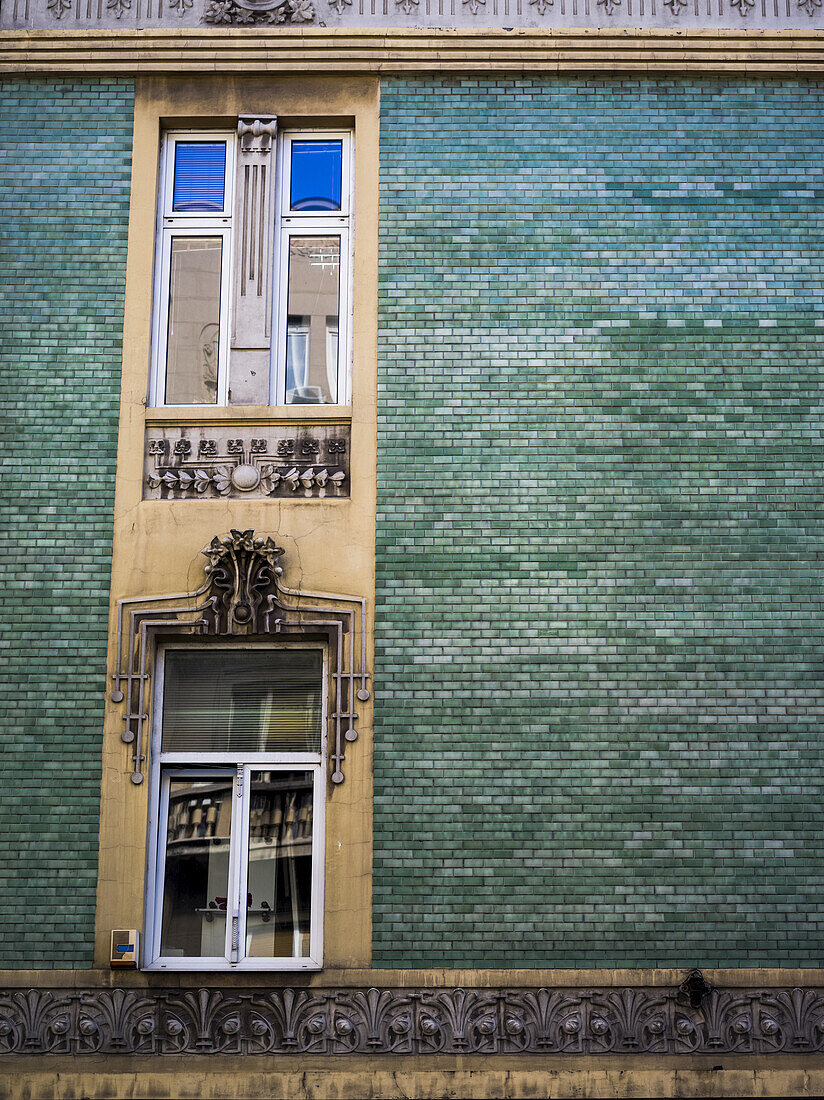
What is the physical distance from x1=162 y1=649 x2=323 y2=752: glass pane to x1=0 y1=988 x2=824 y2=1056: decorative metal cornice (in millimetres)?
1728

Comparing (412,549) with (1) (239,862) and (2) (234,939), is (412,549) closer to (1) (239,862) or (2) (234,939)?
(1) (239,862)

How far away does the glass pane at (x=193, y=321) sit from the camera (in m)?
10.2

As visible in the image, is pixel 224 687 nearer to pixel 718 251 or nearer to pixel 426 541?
pixel 426 541

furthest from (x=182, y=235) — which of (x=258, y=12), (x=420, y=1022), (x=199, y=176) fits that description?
(x=420, y=1022)

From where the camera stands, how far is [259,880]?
9.37 metres

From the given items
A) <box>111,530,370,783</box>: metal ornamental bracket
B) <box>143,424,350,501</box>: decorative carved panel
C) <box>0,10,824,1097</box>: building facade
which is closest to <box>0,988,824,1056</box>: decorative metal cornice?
<box>0,10,824,1097</box>: building facade

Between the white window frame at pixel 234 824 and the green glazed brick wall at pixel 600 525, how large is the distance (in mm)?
501

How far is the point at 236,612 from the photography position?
375 inches

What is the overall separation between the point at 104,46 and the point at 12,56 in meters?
0.75

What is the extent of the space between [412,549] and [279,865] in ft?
8.07

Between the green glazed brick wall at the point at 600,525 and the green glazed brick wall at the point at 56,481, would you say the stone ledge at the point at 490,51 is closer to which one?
the green glazed brick wall at the point at 600,525

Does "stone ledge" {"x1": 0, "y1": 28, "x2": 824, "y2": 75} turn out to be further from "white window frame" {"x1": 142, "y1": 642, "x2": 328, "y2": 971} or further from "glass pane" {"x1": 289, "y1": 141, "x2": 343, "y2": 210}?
"white window frame" {"x1": 142, "y1": 642, "x2": 328, "y2": 971}

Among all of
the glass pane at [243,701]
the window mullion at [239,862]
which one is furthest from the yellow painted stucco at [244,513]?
the window mullion at [239,862]

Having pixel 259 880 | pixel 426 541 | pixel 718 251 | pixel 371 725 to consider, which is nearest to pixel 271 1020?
pixel 259 880
